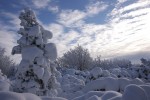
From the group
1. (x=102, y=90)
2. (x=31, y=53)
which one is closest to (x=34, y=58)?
(x=31, y=53)

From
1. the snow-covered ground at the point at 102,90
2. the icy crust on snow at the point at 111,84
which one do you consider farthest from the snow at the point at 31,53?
the icy crust on snow at the point at 111,84

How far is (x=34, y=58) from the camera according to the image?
12172 mm

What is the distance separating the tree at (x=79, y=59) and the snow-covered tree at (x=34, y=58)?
4857cm

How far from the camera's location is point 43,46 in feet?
41.5

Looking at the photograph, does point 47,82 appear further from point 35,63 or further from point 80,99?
point 80,99

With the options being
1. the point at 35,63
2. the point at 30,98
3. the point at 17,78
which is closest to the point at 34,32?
the point at 35,63

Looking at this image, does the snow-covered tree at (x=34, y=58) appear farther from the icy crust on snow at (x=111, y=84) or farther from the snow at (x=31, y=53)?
the icy crust on snow at (x=111, y=84)

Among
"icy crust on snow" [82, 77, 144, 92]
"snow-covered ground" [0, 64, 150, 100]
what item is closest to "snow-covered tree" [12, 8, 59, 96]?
"snow-covered ground" [0, 64, 150, 100]

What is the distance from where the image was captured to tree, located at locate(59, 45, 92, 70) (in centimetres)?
6256

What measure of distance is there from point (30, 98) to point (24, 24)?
877 cm

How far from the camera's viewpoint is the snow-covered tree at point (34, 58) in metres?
12.1

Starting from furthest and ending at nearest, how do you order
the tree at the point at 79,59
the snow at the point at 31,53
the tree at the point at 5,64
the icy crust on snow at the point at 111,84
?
the tree at the point at 79,59, the tree at the point at 5,64, the snow at the point at 31,53, the icy crust on snow at the point at 111,84

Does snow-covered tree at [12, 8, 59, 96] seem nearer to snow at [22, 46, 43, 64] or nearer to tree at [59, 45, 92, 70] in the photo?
snow at [22, 46, 43, 64]

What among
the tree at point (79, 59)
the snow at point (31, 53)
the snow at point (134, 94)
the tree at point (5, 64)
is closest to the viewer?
the snow at point (134, 94)
